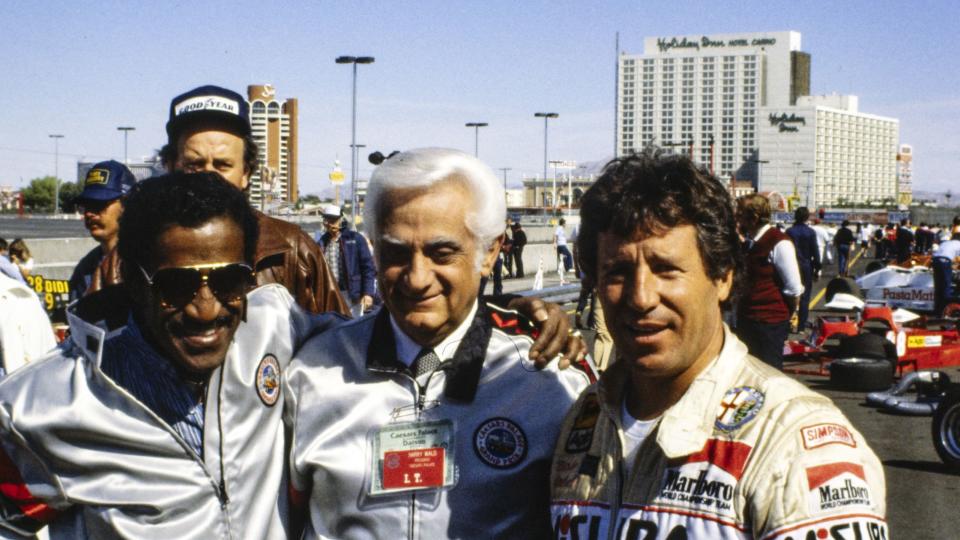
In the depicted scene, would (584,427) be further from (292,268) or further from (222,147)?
(222,147)

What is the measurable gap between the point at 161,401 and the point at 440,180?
0.82 meters

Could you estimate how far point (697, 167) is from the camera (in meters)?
2.39

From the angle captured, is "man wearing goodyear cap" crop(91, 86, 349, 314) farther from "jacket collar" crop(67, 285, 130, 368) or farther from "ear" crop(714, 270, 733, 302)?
"ear" crop(714, 270, 733, 302)

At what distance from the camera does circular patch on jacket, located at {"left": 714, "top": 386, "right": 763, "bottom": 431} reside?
2.09 meters

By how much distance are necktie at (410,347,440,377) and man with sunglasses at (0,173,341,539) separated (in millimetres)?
335

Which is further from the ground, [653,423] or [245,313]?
[245,313]

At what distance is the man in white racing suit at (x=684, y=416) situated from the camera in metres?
1.95

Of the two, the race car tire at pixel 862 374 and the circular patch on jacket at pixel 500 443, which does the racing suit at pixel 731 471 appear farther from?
the race car tire at pixel 862 374

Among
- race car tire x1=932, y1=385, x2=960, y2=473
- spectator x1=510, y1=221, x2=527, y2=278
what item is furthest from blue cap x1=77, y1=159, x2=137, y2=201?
spectator x1=510, y1=221, x2=527, y2=278

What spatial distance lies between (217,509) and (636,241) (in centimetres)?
111

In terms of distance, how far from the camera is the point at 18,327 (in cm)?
388

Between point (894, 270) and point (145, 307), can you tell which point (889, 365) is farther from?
point (145, 307)

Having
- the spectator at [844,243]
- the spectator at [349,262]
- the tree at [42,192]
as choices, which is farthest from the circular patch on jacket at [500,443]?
the tree at [42,192]

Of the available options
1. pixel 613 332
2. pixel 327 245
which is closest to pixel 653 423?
pixel 613 332
